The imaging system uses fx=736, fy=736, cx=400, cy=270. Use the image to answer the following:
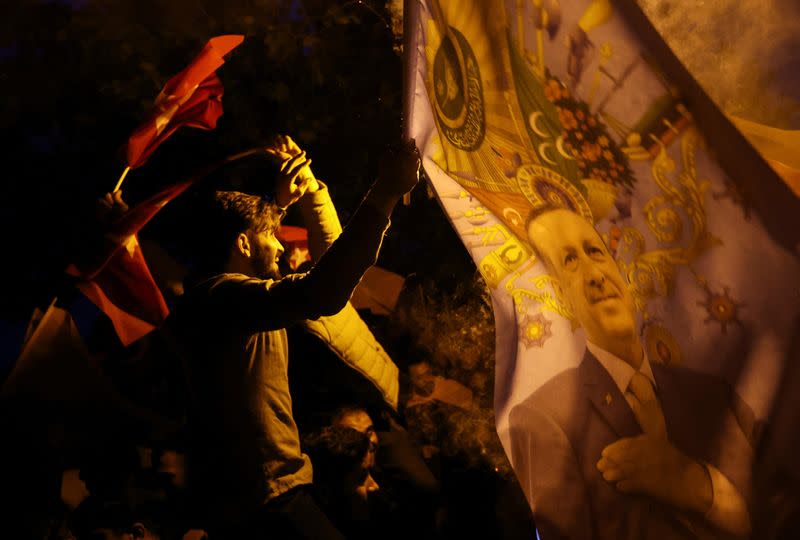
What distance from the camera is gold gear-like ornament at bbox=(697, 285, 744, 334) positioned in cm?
232

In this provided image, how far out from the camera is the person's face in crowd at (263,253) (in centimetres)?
402

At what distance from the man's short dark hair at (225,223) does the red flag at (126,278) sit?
854mm

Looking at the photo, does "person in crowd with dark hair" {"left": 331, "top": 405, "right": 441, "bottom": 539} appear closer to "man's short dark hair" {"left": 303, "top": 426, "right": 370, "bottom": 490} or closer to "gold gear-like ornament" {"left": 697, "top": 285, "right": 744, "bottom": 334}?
"man's short dark hair" {"left": 303, "top": 426, "right": 370, "bottom": 490}

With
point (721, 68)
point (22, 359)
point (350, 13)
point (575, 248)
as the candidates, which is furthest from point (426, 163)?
point (350, 13)

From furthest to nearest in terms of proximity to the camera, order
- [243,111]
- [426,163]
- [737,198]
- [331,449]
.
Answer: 1. [243,111]
2. [331,449]
3. [426,163]
4. [737,198]

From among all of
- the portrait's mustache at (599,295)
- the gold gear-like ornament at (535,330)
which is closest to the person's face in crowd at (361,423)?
the gold gear-like ornament at (535,330)

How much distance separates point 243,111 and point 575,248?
13.7 ft

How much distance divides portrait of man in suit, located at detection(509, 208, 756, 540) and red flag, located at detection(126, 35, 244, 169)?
2.75m

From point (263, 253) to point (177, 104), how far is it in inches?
63.2

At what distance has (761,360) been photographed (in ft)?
7.40

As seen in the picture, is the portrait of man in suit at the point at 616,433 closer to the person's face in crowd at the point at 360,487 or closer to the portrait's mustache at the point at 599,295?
the portrait's mustache at the point at 599,295

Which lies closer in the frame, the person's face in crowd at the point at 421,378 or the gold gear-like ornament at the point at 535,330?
the gold gear-like ornament at the point at 535,330

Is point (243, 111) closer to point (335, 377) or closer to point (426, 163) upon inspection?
point (335, 377)

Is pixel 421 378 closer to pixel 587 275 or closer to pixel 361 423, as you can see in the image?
pixel 361 423
